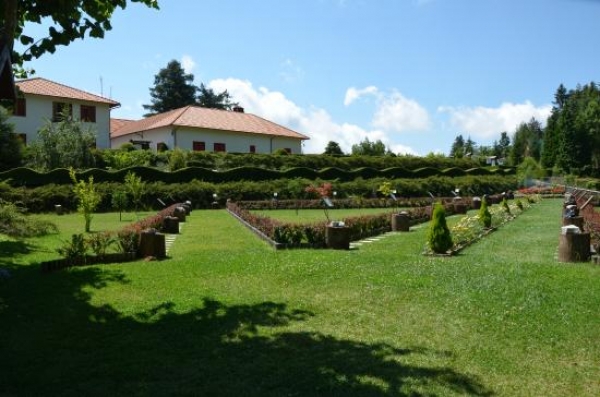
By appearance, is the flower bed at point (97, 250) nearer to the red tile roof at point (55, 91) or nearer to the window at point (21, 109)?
the window at point (21, 109)

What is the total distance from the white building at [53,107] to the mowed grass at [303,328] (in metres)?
30.9

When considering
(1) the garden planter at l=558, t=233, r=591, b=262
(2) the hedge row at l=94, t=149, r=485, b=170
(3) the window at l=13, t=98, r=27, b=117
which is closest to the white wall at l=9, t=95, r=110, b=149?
(3) the window at l=13, t=98, r=27, b=117

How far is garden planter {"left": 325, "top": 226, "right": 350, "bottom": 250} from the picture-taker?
11.3 meters

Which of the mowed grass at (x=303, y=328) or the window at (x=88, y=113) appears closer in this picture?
the mowed grass at (x=303, y=328)

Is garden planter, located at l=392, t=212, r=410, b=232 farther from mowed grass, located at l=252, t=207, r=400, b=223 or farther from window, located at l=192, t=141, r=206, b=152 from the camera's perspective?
window, located at l=192, t=141, r=206, b=152

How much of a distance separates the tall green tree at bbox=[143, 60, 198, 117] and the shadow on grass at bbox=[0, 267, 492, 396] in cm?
5945

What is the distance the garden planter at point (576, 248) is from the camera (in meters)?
9.38

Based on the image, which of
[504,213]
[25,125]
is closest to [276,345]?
[504,213]

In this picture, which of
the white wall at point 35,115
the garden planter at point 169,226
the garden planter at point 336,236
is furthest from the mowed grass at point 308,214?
the white wall at point 35,115

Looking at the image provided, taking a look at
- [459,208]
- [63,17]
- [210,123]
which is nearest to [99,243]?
[63,17]

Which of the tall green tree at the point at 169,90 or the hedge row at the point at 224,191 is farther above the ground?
the tall green tree at the point at 169,90

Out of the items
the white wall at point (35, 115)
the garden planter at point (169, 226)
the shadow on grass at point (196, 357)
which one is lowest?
the shadow on grass at point (196, 357)

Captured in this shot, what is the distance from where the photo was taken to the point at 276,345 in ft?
16.6

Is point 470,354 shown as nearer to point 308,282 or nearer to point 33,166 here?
point 308,282
